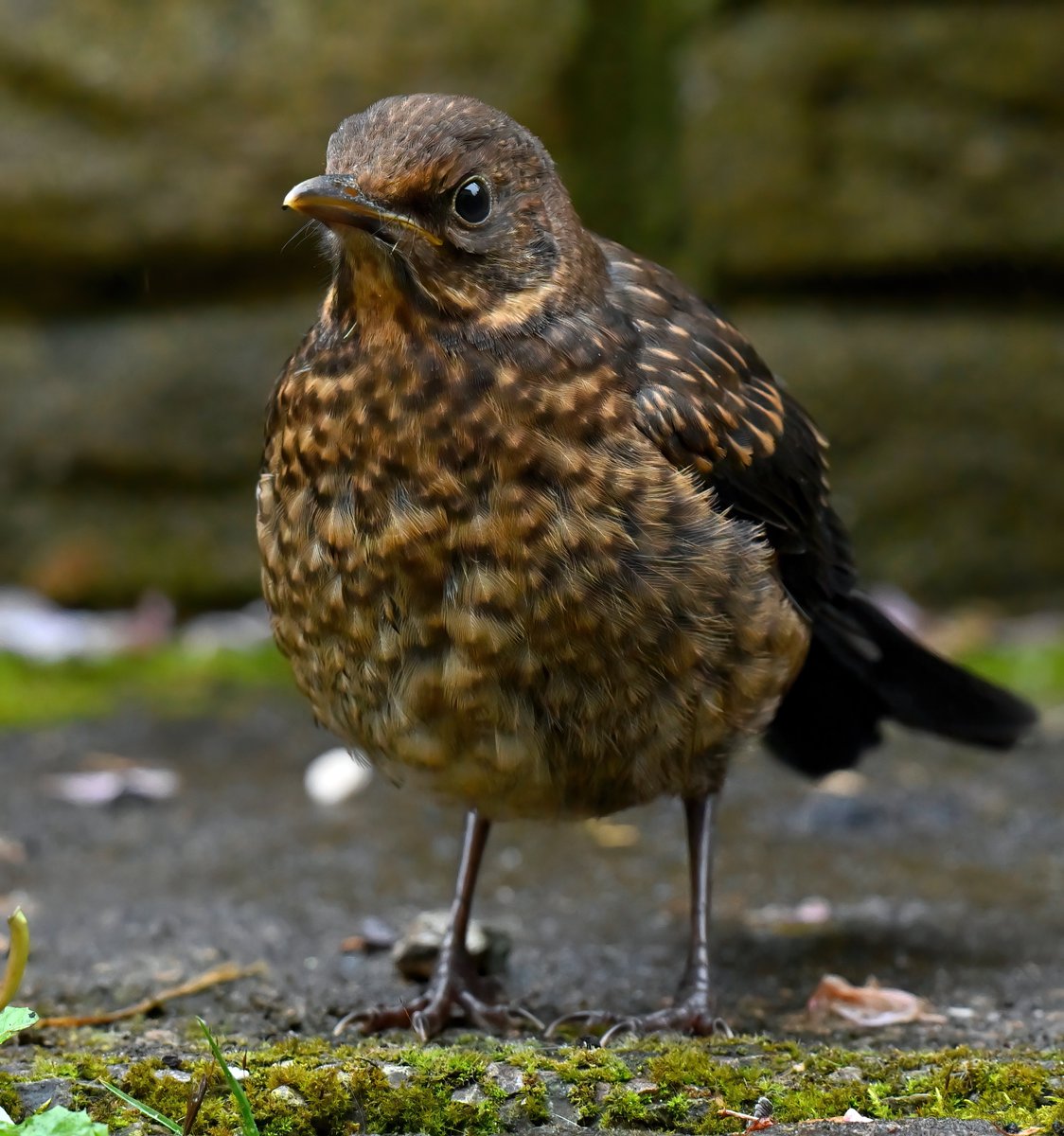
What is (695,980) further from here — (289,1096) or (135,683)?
(135,683)

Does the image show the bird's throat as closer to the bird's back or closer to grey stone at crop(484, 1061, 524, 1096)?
the bird's back

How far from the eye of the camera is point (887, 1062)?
2.73 metres

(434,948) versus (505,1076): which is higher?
(434,948)

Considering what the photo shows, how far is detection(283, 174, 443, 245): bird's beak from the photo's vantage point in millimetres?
2902

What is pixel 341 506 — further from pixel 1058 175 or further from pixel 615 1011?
pixel 1058 175

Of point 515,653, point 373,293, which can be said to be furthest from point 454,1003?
point 373,293

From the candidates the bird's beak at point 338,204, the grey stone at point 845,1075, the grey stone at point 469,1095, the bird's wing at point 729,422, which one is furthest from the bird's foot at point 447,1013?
the bird's beak at point 338,204

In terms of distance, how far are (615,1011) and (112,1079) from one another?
124 cm

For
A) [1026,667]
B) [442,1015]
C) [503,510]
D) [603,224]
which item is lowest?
[442,1015]

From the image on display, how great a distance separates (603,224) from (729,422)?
3239 millimetres

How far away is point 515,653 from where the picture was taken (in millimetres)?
3051

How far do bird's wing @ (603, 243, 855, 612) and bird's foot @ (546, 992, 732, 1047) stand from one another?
0.86m

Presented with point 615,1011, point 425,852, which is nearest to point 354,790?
point 425,852

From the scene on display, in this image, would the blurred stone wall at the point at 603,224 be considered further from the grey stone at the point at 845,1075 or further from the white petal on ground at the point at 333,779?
the grey stone at the point at 845,1075
